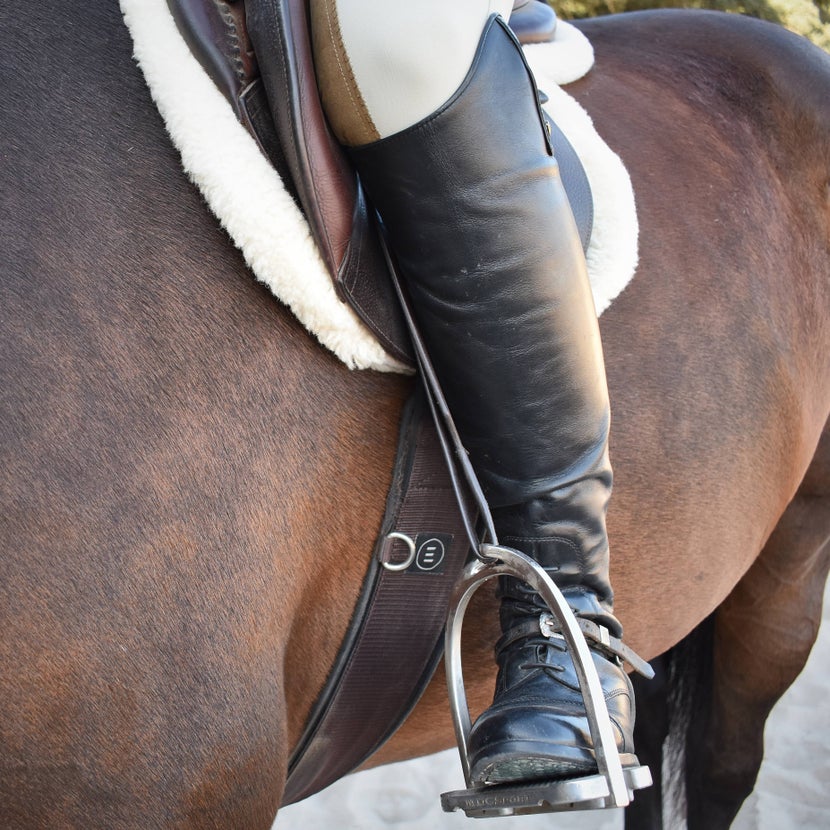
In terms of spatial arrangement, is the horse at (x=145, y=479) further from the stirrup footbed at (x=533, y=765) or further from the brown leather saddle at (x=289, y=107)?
the stirrup footbed at (x=533, y=765)

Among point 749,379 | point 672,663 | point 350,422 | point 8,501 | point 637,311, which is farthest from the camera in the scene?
point 672,663

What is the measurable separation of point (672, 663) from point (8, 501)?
190cm

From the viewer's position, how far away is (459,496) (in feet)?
3.82

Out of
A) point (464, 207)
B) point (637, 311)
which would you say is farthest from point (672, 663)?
point (464, 207)

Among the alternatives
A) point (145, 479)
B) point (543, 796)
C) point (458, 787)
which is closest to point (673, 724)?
point (458, 787)

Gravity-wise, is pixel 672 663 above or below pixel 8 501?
below

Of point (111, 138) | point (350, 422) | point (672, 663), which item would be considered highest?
point (111, 138)

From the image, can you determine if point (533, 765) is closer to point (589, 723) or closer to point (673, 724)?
point (589, 723)

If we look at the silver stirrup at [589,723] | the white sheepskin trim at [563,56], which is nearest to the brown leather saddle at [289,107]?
the silver stirrup at [589,723]

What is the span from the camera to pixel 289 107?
1019 mm

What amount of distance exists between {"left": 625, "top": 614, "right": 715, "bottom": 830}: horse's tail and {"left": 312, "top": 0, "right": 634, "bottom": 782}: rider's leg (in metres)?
1.27

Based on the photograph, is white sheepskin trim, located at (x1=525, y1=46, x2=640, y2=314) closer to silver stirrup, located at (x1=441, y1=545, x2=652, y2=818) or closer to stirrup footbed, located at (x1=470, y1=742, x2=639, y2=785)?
silver stirrup, located at (x1=441, y1=545, x2=652, y2=818)

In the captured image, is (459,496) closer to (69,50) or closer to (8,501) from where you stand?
(8,501)

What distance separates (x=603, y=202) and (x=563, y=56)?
15.6 inches
